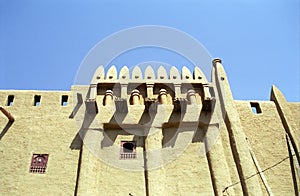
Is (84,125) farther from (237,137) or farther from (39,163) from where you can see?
Result: (237,137)

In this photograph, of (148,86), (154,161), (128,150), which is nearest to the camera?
(154,161)

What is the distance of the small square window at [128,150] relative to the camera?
52.4 feet

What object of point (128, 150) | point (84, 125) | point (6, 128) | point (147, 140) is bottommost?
point (128, 150)

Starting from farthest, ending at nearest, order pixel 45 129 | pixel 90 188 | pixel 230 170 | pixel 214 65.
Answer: pixel 214 65 < pixel 45 129 < pixel 230 170 < pixel 90 188

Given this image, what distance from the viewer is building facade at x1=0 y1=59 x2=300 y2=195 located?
1507 cm

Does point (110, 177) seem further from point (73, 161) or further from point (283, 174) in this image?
point (283, 174)

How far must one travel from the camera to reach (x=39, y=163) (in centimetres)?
1569

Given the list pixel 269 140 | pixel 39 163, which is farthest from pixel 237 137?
pixel 39 163

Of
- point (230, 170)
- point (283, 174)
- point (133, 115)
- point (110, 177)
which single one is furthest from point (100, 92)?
point (283, 174)

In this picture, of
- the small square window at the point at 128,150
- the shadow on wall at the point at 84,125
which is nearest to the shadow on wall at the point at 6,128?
the shadow on wall at the point at 84,125

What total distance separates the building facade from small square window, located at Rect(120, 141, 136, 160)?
0.04 meters

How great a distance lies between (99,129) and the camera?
16625mm

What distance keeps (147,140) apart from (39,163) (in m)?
4.64

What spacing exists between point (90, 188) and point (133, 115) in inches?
161
